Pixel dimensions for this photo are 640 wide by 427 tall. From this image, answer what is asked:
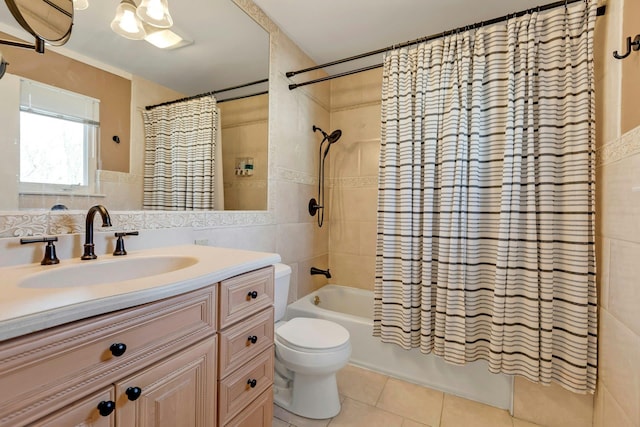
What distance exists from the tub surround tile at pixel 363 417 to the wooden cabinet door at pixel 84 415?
118 centimetres

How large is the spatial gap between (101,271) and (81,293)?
1.35 ft

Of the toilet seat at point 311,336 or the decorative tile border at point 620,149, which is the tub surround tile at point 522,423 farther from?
the decorative tile border at point 620,149

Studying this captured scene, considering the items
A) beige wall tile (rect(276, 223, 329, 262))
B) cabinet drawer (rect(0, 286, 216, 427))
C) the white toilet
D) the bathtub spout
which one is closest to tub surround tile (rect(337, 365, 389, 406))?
the white toilet

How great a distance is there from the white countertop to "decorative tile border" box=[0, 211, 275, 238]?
0.39 feet

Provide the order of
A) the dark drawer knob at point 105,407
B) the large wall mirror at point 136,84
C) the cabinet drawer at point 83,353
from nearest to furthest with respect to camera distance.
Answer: the cabinet drawer at point 83,353
the dark drawer knob at point 105,407
the large wall mirror at point 136,84

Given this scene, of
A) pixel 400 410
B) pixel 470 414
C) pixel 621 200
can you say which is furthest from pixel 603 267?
pixel 400 410

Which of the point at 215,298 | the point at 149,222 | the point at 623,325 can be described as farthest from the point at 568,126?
the point at 149,222

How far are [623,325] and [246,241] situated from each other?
1.75 metres

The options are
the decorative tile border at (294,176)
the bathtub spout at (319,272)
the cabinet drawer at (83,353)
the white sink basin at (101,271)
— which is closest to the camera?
the cabinet drawer at (83,353)

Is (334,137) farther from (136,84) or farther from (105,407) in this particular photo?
(105,407)

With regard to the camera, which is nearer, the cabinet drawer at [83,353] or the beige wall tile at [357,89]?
the cabinet drawer at [83,353]

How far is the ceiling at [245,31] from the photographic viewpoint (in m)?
1.20

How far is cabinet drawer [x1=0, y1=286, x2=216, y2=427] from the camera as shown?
51 cm

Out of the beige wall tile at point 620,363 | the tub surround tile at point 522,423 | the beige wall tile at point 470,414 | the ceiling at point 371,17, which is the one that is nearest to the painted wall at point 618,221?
the beige wall tile at point 620,363
